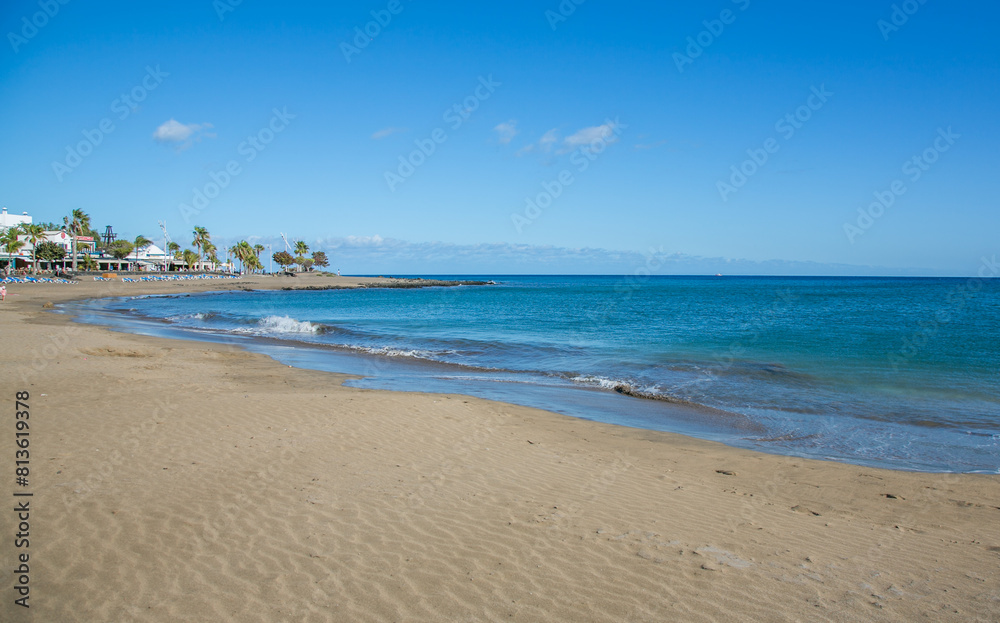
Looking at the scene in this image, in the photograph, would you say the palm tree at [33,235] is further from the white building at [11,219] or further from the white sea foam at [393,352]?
the white sea foam at [393,352]

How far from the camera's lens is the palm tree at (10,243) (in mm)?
82438

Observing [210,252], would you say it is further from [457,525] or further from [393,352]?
[457,525]

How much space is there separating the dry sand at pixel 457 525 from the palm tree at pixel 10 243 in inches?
3859

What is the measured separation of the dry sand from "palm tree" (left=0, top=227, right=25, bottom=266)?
98028 millimetres

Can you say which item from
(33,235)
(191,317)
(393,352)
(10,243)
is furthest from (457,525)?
(33,235)

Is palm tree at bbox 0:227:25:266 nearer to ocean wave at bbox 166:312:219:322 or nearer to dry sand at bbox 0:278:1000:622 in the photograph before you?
ocean wave at bbox 166:312:219:322

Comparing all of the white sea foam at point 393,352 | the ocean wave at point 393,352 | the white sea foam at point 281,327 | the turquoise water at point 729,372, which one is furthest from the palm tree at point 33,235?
the white sea foam at point 393,352

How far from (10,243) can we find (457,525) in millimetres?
106645

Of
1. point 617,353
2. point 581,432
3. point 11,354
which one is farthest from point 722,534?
point 11,354

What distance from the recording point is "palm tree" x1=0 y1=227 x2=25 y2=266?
3246 inches

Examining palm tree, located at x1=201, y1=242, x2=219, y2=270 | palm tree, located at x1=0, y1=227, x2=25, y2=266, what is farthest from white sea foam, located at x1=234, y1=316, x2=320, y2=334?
palm tree, located at x1=201, y1=242, x2=219, y2=270

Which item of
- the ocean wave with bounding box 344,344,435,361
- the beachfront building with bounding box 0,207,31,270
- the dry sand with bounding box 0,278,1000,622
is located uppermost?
the beachfront building with bounding box 0,207,31,270

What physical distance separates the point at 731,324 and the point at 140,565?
3613cm

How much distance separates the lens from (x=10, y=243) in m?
82.1
